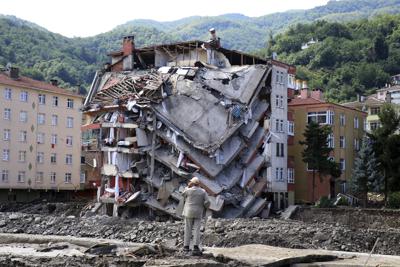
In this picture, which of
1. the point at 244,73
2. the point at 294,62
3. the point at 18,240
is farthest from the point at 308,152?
the point at 294,62

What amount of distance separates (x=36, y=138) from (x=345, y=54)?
4215 inches

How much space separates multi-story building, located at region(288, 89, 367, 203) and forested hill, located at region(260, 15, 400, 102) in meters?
75.3

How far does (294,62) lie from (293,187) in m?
112

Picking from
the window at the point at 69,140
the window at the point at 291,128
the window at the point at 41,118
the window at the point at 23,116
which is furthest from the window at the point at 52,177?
the window at the point at 291,128

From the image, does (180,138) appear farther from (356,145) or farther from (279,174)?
(356,145)

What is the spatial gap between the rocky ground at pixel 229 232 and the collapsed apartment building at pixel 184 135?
6.09 m

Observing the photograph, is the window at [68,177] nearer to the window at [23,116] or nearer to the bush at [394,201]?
the window at [23,116]

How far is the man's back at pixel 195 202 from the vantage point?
2209cm

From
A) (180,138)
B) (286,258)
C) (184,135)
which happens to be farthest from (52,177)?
(286,258)

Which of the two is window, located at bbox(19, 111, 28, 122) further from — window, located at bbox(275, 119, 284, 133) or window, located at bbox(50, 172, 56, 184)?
window, located at bbox(275, 119, 284, 133)

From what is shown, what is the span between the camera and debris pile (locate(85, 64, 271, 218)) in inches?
2114

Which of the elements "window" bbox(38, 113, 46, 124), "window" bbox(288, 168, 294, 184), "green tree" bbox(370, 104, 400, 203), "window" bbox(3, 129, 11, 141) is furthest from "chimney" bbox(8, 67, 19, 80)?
"green tree" bbox(370, 104, 400, 203)

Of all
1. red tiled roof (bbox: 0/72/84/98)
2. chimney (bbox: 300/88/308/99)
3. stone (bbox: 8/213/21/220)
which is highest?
red tiled roof (bbox: 0/72/84/98)

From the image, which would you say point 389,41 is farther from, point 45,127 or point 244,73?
point 244,73
